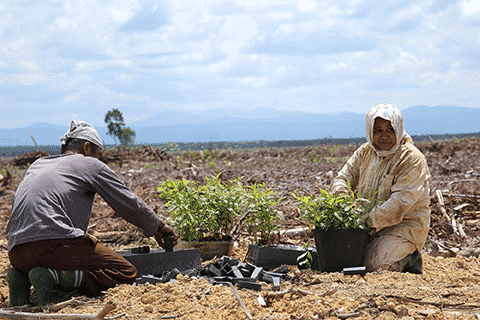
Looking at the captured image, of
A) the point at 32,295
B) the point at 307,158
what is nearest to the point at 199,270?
the point at 32,295

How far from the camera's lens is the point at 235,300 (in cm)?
373

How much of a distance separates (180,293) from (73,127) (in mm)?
1896

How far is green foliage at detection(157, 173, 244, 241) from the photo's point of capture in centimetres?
535

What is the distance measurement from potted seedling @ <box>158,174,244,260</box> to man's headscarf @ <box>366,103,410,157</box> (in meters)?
1.58

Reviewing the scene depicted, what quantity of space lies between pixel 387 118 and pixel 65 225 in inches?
123

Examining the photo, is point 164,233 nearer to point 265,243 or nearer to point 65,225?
point 65,225

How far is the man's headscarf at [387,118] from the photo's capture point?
15.6 ft

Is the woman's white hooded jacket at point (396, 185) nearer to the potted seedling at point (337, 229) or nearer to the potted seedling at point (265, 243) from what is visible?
the potted seedling at point (337, 229)

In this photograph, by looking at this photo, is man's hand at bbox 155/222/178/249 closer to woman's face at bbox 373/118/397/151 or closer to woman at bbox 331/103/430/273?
woman at bbox 331/103/430/273

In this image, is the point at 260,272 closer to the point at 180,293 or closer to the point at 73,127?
the point at 180,293

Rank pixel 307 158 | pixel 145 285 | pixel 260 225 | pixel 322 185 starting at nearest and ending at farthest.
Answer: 1. pixel 145 285
2. pixel 260 225
3. pixel 322 185
4. pixel 307 158

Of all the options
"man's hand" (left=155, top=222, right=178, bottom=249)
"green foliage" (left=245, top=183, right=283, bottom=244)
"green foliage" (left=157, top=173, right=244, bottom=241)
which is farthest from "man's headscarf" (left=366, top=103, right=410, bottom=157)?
"man's hand" (left=155, top=222, right=178, bottom=249)

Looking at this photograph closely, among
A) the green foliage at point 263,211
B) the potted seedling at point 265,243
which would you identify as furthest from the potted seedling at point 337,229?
the green foliage at point 263,211

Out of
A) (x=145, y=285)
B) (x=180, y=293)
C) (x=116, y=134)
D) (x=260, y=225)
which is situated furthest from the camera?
(x=116, y=134)
